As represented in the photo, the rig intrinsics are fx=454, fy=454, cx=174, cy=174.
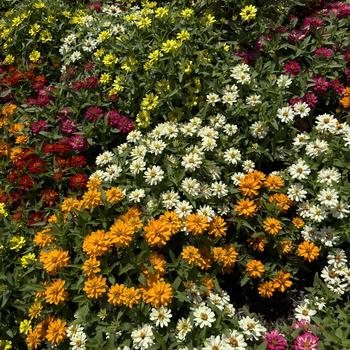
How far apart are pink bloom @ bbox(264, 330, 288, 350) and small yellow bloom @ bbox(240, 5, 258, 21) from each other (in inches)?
85.3

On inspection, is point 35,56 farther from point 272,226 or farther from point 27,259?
point 272,226

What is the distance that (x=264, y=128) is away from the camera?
292 centimetres

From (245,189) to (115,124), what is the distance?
108 centimetres

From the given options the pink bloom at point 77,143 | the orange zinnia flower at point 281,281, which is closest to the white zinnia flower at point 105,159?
the pink bloom at point 77,143

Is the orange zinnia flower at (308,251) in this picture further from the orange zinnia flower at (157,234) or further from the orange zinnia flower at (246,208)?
the orange zinnia flower at (157,234)

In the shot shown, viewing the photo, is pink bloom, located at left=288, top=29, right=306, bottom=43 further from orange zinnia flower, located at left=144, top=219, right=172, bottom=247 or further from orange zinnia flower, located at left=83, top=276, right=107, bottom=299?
orange zinnia flower, located at left=83, top=276, right=107, bottom=299

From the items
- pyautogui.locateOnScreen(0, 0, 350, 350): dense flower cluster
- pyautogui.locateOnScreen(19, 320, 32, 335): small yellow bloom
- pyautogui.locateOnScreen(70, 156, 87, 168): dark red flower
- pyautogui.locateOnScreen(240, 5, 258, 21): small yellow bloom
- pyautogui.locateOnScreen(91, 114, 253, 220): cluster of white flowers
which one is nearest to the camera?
pyautogui.locateOnScreen(0, 0, 350, 350): dense flower cluster

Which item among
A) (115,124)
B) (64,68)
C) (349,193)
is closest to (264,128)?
(349,193)

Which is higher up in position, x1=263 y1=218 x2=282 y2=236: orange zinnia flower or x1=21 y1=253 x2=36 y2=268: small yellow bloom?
x1=21 y1=253 x2=36 y2=268: small yellow bloom

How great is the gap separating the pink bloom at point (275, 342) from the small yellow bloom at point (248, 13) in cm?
217

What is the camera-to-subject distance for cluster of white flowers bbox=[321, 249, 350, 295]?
2395mm

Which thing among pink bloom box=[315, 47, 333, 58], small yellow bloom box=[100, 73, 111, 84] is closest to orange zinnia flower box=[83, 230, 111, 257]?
small yellow bloom box=[100, 73, 111, 84]

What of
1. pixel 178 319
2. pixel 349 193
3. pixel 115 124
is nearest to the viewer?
pixel 178 319

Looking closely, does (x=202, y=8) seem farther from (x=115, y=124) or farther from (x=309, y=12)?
(x=115, y=124)
